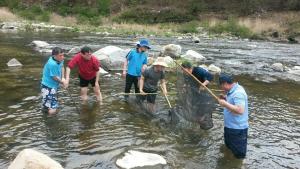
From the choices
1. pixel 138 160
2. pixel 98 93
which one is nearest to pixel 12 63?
pixel 98 93

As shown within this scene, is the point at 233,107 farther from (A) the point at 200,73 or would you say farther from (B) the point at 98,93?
(B) the point at 98,93

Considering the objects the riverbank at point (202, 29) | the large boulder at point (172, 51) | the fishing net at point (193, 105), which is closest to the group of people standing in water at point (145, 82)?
the fishing net at point (193, 105)

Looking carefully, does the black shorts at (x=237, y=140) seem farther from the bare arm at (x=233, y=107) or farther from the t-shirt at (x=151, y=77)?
the t-shirt at (x=151, y=77)

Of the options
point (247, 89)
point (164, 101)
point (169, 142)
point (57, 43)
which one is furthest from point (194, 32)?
point (169, 142)

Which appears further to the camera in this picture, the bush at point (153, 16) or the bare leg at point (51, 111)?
the bush at point (153, 16)

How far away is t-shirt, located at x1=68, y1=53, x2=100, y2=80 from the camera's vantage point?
11711mm

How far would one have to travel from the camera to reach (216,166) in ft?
28.7

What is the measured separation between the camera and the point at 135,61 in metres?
12.5

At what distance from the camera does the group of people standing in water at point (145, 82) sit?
8.43m

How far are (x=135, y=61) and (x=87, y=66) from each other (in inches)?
56.3

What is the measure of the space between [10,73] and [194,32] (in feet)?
94.5

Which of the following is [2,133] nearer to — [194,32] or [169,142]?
[169,142]

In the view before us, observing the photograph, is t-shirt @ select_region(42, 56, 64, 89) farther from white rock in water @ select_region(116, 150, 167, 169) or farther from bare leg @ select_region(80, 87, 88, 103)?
white rock in water @ select_region(116, 150, 167, 169)

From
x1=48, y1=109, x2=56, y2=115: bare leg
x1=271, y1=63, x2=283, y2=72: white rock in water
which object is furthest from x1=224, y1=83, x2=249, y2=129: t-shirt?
x1=271, y1=63, x2=283, y2=72: white rock in water
